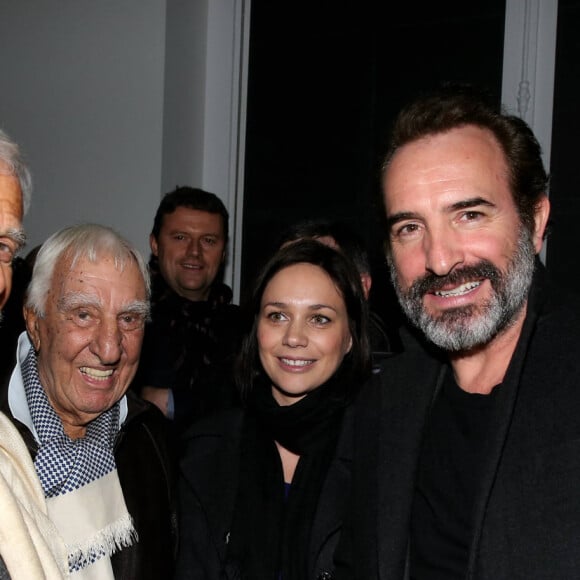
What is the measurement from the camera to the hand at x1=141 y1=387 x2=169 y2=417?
358 cm

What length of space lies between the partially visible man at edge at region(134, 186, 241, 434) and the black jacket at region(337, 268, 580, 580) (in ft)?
3.65

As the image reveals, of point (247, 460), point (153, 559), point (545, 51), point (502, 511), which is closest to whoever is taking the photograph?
point (502, 511)

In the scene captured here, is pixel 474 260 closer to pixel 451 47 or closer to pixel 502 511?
pixel 502 511

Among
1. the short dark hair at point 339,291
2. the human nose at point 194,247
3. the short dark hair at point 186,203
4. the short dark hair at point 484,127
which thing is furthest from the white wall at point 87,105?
the short dark hair at point 484,127

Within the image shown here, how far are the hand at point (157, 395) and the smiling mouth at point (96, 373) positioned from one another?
98 cm

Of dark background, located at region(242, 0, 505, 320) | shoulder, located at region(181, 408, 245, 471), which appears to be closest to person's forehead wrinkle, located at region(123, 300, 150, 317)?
shoulder, located at region(181, 408, 245, 471)

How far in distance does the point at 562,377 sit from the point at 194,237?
246 centimetres

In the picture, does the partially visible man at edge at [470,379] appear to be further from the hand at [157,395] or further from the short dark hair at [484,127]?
the hand at [157,395]

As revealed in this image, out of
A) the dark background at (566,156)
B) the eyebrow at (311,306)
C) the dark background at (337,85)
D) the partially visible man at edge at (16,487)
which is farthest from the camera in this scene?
the dark background at (337,85)

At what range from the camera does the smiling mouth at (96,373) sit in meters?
2.58

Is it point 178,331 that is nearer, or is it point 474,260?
point 474,260

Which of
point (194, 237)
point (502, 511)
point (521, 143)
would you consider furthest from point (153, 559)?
point (194, 237)

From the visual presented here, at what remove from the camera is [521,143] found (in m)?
2.24

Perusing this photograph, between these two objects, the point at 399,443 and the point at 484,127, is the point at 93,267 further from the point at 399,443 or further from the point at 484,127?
the point at 484,127
